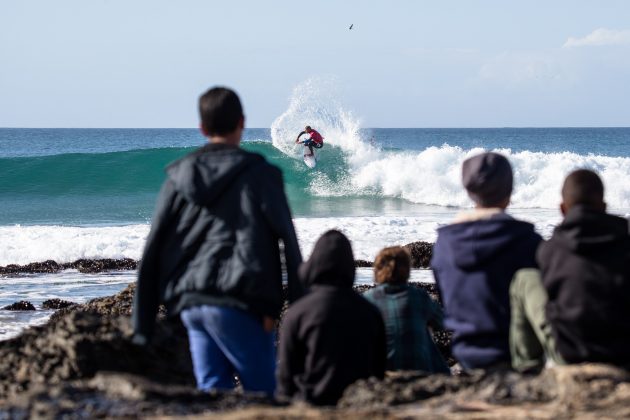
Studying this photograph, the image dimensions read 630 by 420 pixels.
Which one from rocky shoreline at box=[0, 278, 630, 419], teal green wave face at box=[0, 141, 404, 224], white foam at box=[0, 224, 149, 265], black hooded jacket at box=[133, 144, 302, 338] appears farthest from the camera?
teal green wave face at box=[0, 141, 404, 224]

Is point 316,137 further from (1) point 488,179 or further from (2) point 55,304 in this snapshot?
(1) point 488,179

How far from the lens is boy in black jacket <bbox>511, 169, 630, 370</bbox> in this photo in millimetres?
3555

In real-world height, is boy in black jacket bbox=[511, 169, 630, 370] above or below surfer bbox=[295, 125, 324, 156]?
below

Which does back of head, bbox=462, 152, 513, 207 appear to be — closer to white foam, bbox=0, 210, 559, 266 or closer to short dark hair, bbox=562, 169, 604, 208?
short dark hair, bbox=562, 169, 604, 208

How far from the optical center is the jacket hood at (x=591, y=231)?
3.55 meters

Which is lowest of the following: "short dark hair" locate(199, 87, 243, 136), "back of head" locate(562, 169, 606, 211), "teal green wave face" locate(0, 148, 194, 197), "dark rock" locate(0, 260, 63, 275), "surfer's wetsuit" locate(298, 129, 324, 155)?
"dark rock" locate(0, 260, 63, 275)

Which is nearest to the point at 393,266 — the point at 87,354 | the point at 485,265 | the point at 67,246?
the point at 485,265

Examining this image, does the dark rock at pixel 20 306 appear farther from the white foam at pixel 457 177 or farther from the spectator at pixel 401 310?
the white foam at pixel 457 177

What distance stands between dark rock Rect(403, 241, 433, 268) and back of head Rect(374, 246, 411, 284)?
27.3 ft

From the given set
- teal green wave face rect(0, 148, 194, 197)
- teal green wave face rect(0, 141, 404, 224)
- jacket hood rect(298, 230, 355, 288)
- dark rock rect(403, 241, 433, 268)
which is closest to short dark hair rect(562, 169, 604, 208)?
jacket hood rect(298, 230, 355, 288)

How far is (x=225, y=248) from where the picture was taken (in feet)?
12.7

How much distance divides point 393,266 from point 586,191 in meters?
1.08

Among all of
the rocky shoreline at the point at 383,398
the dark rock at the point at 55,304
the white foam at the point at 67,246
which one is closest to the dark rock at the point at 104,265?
the white foam at the point at 67,246

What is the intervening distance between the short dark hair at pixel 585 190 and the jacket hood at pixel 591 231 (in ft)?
0.33
